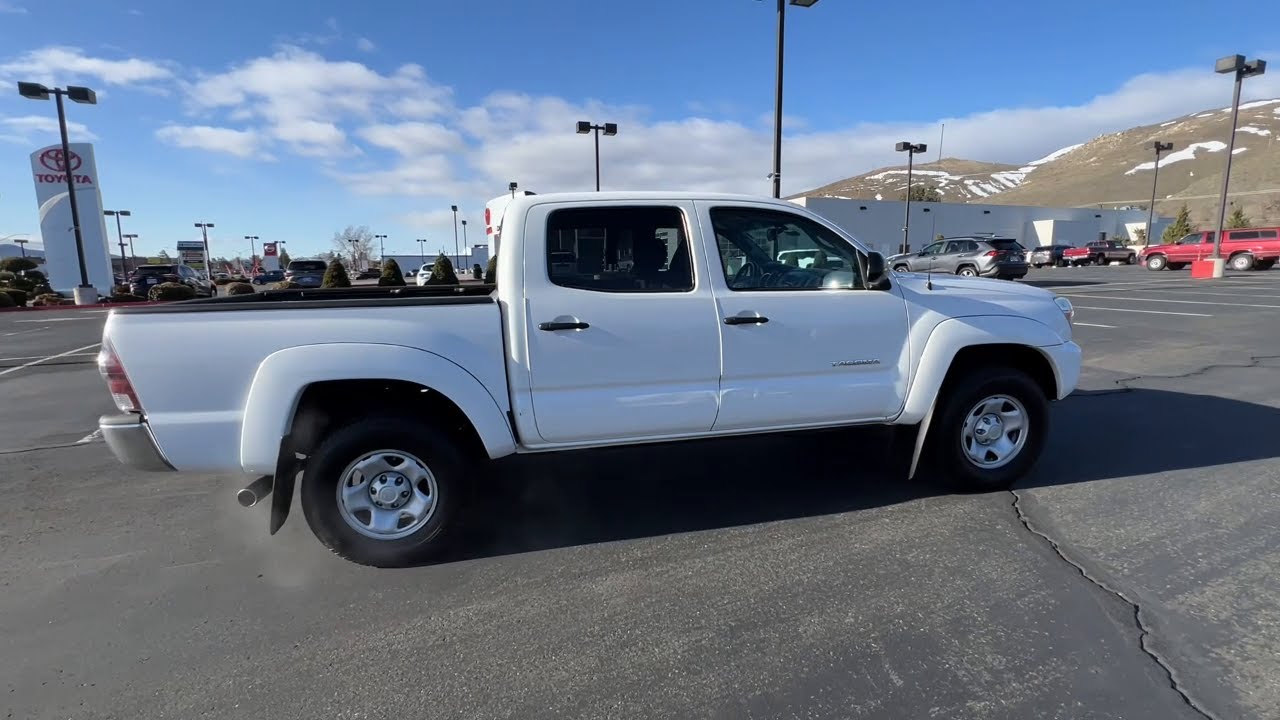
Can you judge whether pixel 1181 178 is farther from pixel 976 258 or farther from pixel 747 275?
pixel 747 275

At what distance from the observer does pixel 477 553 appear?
354 cm

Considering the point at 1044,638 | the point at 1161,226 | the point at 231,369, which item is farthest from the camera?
the point at 1161,226

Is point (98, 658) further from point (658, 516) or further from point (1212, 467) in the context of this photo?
point (1212, 467)

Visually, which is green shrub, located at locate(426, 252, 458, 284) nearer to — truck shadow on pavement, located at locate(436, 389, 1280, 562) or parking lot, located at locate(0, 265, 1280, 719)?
parking lot, located at locate(0, 265, 1280, 719)

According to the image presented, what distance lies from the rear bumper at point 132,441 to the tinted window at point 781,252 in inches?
118

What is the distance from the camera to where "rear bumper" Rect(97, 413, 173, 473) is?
3031mm

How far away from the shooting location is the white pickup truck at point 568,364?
307 centimetres

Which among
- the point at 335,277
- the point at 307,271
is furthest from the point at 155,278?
the point at 335,277

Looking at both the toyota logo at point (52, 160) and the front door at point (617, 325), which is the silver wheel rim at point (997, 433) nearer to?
the front door at point (617, 325)

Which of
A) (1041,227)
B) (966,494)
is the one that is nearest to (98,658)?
(966,494)

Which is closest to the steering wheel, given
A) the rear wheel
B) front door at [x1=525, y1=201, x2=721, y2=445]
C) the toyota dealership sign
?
front door at [x1=525, y1=201, x2=721, y2=445]

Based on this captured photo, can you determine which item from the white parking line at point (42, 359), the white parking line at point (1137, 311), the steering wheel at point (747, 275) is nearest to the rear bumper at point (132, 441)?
the steering wheel at point (747, 275)

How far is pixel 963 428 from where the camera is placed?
13.5 feet

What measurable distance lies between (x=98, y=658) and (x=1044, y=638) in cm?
388
